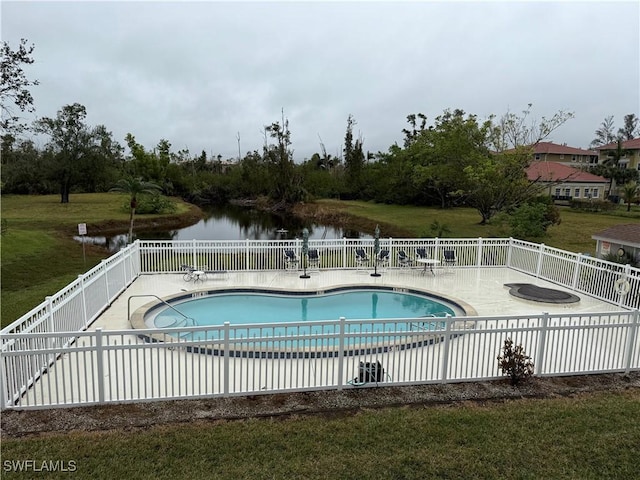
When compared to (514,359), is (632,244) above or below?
above

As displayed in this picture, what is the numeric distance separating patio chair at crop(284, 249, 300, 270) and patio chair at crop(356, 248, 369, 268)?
212 cm

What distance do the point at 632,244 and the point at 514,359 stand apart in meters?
8.99

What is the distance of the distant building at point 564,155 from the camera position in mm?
53469

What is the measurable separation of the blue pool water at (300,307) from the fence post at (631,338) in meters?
4.04

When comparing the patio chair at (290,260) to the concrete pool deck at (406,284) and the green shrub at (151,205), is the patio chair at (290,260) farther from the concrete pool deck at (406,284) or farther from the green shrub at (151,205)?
the green shrub at (151,205)

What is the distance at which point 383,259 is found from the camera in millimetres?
14938

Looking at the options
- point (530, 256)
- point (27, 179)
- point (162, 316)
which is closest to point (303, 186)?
point (27, 179)

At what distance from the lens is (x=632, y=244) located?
1228 centimetres

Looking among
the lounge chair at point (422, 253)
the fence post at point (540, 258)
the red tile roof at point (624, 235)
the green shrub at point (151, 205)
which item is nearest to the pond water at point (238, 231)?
the green shrub at point (151, 205)

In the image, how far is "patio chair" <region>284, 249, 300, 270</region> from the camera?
13898 mm

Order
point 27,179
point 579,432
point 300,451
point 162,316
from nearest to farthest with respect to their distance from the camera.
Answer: point 300,451, point 579,432, point 162,316, point 27,179

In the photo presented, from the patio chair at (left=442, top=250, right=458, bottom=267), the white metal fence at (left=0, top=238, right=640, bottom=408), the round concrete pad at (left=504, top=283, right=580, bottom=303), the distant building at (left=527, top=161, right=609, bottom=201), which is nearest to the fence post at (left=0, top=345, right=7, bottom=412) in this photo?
the white metal fence at (left=0, top=238, right=640, bottom=408)

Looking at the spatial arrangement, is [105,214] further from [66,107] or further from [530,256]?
[530,256]

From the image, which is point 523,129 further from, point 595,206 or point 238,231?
point 238,231
